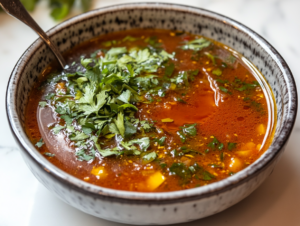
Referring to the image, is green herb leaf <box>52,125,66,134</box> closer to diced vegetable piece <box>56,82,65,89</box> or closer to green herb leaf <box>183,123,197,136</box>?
diced vegetable piece <box>56,82,65,89</box>

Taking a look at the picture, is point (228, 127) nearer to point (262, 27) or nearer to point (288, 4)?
point (262, 27)

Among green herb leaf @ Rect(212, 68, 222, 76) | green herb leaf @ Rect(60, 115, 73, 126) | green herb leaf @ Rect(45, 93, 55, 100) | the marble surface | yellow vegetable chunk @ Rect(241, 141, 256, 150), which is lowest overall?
the marble surface

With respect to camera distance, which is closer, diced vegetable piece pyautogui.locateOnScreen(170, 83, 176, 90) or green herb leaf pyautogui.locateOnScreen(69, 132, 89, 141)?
green herb leaf pyautogui.locateOnScreen(69, 132, 89, 141)

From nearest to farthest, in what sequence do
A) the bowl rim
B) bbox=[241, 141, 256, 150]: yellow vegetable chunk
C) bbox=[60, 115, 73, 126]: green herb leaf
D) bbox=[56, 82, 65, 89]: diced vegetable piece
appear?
the bowl rim, bbox=[241, 141, 256, 150]: yellow vegetable chunk, bbox=[60, 115, 73, 126]: green herb leaf, bbox=[56, 82, 65, 89]: diced vegetable piece

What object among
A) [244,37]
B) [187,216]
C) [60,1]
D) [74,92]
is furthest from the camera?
[60,1]

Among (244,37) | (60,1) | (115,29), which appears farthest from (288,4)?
(60,1)

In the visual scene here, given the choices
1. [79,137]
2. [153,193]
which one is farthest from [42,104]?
[153,193]

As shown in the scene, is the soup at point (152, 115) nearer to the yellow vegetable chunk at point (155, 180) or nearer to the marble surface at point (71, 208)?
the yellow vegetable chunk at point (155, 180)

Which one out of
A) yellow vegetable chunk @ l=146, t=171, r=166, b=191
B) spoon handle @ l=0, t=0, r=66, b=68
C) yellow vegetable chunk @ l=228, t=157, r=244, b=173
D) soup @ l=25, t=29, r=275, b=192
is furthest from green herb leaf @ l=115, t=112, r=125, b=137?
spoon handle @ l=0, t=0, r=66, b=68
